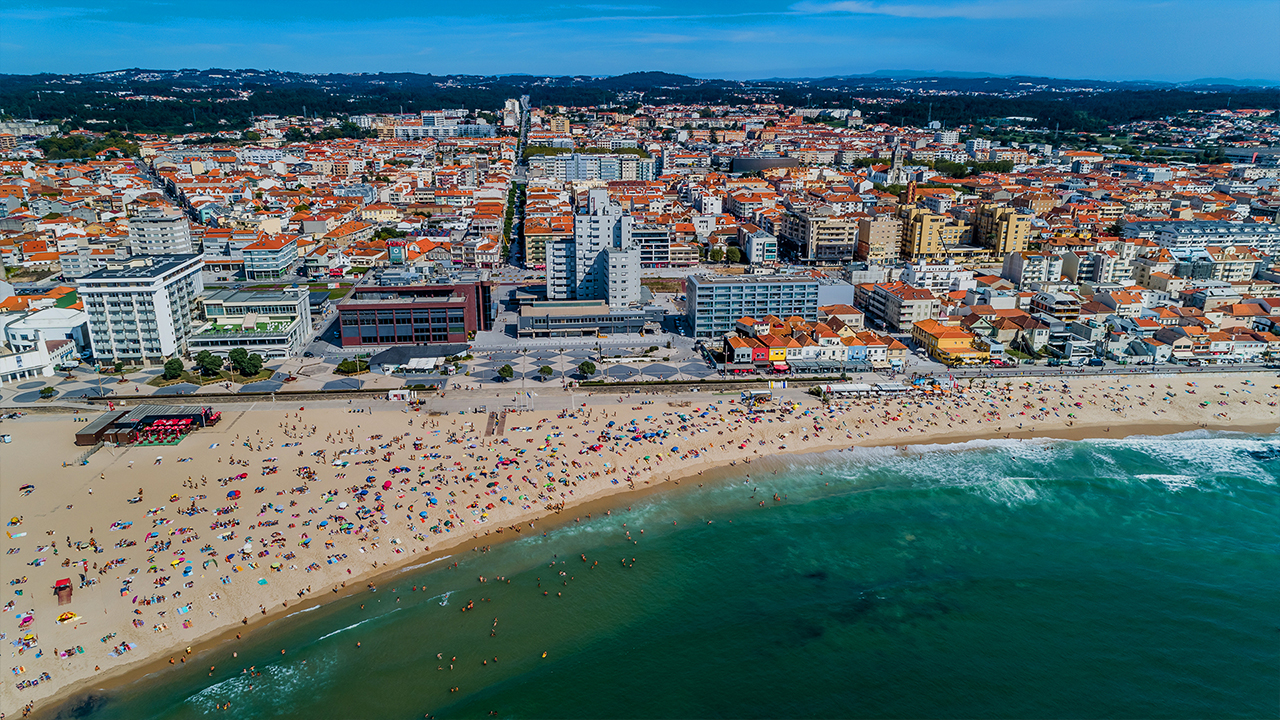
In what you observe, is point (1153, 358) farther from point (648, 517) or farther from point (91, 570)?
point (91, 570)

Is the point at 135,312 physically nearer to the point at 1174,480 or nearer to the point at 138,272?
the point at 138,272

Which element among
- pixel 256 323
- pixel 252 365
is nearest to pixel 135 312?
pixel 256 323

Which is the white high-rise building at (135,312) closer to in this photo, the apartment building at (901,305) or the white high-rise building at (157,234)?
the white high-rise building at (157,234)

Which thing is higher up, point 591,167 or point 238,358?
point 591,167

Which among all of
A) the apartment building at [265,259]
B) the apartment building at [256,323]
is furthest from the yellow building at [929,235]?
the apartment building at [265,259]

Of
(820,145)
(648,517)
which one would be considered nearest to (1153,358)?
(648,517)

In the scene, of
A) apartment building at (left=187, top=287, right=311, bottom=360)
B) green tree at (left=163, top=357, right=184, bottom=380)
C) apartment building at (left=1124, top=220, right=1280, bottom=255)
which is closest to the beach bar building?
green tree at (left=163, top=357, right=184, bottom=380)
